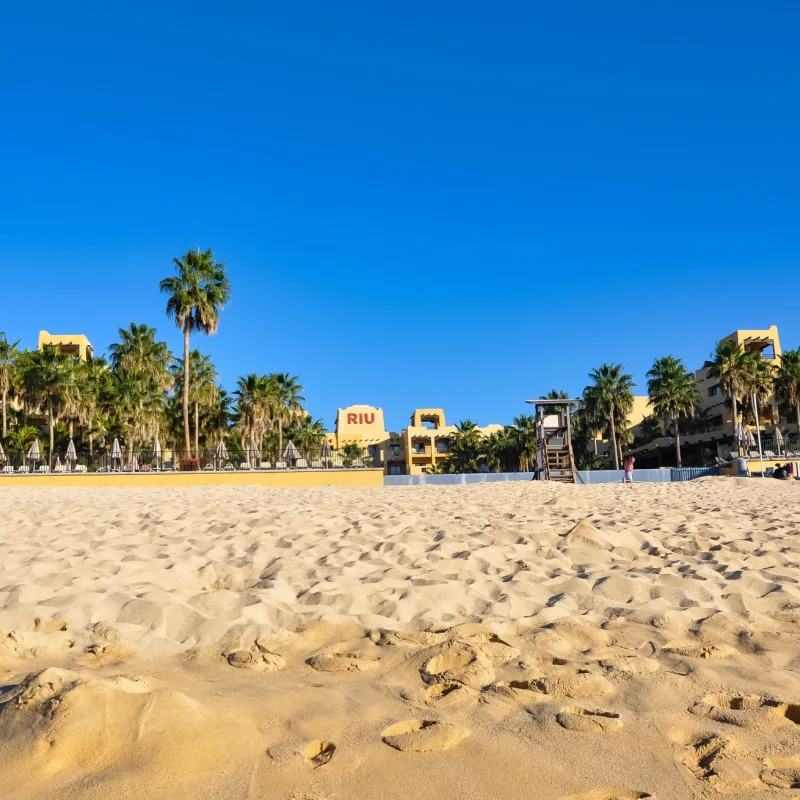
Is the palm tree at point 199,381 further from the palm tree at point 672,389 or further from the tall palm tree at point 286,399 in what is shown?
the palm tree at point 672,389

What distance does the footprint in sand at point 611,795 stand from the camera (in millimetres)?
1798

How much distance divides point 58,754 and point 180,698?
0.40m

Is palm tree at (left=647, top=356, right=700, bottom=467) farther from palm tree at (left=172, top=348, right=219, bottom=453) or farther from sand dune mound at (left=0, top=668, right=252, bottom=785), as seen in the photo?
sand dune mound at (left=0, top=668, right=252, bottom=785)

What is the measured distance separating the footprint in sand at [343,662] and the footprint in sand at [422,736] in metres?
0.69

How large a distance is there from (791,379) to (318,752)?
4956cm

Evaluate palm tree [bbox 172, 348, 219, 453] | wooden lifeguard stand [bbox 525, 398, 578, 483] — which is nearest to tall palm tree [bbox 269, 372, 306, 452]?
palm tree [bbox 172, 348, 219, 453]

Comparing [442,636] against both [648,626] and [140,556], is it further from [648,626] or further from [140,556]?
[140,556]

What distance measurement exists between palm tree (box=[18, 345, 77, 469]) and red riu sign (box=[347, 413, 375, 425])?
4444 cm

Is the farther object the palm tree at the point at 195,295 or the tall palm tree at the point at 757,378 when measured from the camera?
the tall palm tree at the point at 757,378

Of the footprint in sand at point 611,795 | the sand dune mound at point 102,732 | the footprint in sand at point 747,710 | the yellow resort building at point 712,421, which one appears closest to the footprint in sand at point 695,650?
the footprint in sand at point 747,710

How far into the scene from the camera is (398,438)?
75.4 m

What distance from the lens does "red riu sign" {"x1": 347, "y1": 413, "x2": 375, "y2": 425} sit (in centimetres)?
7781

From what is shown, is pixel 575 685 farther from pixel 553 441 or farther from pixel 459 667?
pixel 553 441

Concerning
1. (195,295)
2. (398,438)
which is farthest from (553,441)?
(398,438)
